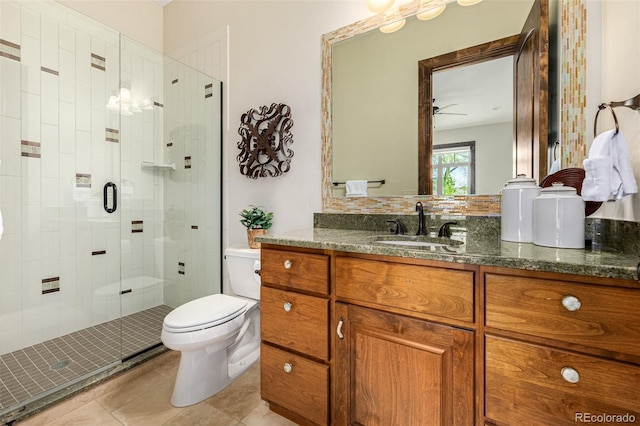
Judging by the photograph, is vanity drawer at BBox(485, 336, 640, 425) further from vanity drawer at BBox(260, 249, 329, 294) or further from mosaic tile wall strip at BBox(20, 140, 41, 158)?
mosaic tile wall strip at BBox(20, 140, 41, 158)

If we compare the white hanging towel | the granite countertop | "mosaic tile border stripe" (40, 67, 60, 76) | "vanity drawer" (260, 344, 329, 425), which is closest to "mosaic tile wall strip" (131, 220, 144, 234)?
"mosaic tile border stripe" (40, 67, 60, 76)

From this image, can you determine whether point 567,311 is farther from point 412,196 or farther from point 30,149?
point 30,149

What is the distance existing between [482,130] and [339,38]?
1005 mm

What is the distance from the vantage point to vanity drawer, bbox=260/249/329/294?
114cm

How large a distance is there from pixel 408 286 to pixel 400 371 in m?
0.31

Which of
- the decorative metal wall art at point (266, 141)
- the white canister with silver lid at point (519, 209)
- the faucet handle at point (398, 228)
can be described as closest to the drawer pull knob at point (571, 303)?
the white canister with silver lid at point (519, 209)

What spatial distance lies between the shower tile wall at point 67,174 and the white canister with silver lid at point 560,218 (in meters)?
2.70

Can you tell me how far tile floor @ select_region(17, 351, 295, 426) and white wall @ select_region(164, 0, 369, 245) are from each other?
1001mm

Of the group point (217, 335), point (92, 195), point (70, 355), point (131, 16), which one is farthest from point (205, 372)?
point (131, 16)

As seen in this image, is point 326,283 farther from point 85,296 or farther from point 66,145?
point 66,145

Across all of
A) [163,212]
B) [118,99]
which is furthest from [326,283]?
[118,99]

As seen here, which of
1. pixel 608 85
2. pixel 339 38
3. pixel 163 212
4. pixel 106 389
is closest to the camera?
pixel 608 85

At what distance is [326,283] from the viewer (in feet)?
3.72

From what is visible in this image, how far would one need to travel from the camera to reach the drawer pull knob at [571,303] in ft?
2.39
